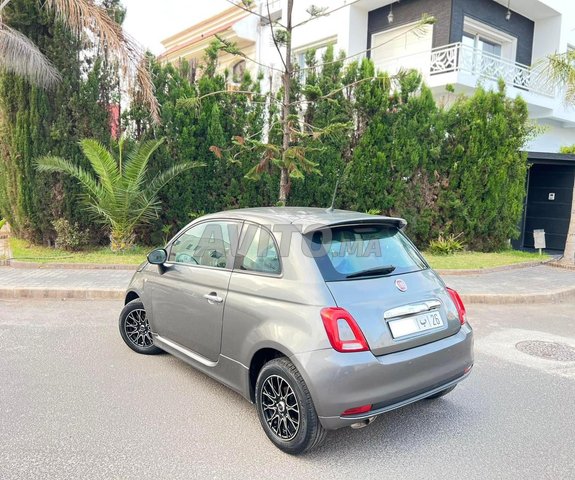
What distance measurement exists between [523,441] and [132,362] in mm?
3560

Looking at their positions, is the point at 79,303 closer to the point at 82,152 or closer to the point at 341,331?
the point at 82,152

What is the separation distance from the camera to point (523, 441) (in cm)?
330

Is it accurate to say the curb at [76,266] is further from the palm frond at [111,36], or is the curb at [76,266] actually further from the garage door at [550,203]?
the garage door at [550,203]

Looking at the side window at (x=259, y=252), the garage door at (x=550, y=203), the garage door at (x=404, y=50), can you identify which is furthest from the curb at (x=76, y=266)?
the garage door at (x=550, y=203)

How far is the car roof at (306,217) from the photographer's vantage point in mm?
3456

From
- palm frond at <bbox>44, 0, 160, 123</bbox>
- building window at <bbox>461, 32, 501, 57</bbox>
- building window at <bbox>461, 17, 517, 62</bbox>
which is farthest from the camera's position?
building window at <bbox>461, 32, 501, 57</bbox>

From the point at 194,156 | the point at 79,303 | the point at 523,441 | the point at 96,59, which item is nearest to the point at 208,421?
the point at 523,441

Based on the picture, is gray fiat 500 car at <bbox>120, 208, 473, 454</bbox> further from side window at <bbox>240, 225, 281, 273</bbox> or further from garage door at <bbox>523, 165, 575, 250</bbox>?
garage door at <bbox>523, 165, 575, 250</bbox>

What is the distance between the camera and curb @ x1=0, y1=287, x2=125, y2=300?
7305mm

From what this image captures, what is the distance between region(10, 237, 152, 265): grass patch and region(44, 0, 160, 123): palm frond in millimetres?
3026

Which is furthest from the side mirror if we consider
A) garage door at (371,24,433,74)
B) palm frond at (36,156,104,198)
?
garage door at (371,24,433,74)

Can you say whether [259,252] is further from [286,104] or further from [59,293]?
[286,104]

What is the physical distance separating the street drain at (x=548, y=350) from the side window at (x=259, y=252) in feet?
11.6

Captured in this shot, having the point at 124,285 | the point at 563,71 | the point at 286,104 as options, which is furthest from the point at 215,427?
the point at 563,71
